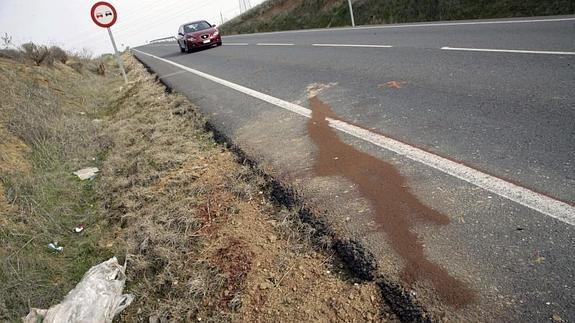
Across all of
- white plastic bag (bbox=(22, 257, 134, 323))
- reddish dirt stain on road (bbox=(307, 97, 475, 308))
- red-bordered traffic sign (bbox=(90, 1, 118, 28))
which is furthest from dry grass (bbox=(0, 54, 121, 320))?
red-bordered traffic sign (bbox=(90, 1, 118, 28))

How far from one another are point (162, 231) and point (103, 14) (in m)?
9.68

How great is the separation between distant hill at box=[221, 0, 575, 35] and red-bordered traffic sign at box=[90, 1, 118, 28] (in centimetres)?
1041

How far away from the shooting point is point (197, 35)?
1806 centimetres

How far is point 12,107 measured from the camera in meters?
6.74

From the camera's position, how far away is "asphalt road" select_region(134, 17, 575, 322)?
7.22ft

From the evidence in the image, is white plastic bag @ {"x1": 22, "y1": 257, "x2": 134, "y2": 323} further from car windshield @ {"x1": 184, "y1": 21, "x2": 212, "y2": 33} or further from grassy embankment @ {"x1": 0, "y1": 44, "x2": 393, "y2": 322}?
car windshield @ {"x1": 184, "y1": 21, "x2": 212, "y2": 33}

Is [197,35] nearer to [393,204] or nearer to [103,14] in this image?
[103,14]

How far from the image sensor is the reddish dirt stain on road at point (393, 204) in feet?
7.31

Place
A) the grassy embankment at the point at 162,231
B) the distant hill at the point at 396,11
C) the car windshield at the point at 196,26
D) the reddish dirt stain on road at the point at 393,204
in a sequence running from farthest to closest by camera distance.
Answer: the car windshield at the point at 196,26 < the distant hill at the point at 396,11 < the grassy embankment at the point at 162,231 < the reddish dirt stain on road at the point at 393,204

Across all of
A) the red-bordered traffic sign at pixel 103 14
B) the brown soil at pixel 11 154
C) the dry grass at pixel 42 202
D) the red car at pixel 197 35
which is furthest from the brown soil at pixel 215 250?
the red car at pixel 197 35

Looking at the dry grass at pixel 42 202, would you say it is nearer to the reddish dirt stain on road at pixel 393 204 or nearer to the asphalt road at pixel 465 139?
the asphalt road at pixel 465 139

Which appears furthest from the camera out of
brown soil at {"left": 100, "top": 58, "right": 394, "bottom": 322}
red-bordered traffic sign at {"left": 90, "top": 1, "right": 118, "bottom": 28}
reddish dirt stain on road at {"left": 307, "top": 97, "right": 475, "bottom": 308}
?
red-bordered traffic sign at {"left": 90, "top": 1, "right": 118, "bottom": 28}

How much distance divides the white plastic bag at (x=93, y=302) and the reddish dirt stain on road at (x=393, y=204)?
192 cm

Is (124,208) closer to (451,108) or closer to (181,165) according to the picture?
(181,165)
